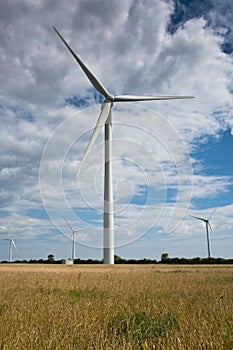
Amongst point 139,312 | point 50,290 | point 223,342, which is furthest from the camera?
point 50,290

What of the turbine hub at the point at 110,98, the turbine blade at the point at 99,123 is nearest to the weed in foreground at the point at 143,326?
the turbine blade at the point at 99,123

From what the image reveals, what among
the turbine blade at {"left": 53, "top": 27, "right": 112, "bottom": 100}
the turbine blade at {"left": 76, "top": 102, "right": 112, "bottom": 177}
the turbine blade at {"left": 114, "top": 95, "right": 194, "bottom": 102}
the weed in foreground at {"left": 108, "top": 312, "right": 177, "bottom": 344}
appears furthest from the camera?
the turbine blade at {"left": 114, "top": 95, "right": 194, "bottom": 102}

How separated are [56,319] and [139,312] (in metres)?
2.20

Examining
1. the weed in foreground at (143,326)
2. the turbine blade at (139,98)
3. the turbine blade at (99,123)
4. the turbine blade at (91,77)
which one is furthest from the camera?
the turbine blade at (139,98)

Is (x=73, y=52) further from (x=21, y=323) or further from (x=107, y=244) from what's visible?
(x=21, y=323)

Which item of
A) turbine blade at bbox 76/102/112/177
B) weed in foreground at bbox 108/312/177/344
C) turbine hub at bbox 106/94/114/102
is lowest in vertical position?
weed in foreground at bbox 108/312/177/344

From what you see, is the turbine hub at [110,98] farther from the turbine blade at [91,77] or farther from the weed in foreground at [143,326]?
the weed in foreground at [143,326]

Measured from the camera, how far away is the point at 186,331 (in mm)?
7461

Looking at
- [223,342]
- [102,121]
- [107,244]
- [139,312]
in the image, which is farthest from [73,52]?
[223,342]

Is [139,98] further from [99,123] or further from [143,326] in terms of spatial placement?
[143,326]

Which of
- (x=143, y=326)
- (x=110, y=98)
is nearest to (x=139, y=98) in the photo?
(x=110, y=98)

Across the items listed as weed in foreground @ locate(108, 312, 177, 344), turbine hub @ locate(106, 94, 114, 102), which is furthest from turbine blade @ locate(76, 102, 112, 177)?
weed in foreground @ locate(108, 312, 177, 344)

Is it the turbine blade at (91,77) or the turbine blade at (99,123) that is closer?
the turbine blade at (99,123)

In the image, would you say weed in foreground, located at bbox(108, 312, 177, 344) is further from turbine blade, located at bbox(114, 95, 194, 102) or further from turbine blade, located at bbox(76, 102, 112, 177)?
turbine blade, located at bbox(114, 95, 194, 102)
